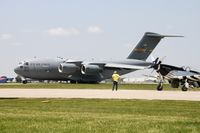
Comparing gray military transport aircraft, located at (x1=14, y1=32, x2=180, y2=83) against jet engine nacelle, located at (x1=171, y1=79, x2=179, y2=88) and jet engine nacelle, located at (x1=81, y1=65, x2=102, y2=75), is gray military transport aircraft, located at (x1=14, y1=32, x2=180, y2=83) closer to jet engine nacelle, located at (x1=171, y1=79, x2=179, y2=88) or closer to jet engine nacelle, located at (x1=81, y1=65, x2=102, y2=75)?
jet engine nacelle, located at (x1=81, y1=65, x2=102, y2=75)

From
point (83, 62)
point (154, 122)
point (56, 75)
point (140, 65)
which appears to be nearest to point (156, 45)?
point (140, 65)

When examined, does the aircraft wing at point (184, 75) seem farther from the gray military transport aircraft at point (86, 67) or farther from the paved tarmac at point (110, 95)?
the gray military transport aircraft at point (86, 67)

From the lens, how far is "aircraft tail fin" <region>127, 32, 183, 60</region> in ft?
264

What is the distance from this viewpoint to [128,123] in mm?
12727

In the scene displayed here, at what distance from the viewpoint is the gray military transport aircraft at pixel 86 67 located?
7656cm

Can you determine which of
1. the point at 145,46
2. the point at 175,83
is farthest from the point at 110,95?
the point at 145,46

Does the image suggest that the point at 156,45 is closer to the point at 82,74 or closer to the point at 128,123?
the point at 82,74

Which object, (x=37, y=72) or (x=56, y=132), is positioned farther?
(x=37, y=72)

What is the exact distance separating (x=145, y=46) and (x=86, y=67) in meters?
11.5

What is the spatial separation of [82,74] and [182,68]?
3575 centimetres

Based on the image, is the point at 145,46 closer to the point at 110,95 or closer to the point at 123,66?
the point at 123,66

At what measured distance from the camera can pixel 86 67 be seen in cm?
7700

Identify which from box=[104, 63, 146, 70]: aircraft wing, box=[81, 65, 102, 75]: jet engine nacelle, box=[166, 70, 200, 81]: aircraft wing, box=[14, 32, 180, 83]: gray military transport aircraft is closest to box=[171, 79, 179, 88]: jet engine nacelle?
box=[166, 70, 200, 81]: aircraft wing

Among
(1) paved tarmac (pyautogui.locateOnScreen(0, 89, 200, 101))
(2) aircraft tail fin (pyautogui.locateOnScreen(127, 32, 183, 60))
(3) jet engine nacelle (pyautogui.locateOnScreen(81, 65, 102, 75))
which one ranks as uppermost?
(2) aircraft tail fin (pyautogui.locateOnScreen(127, 32, 183, 60))
